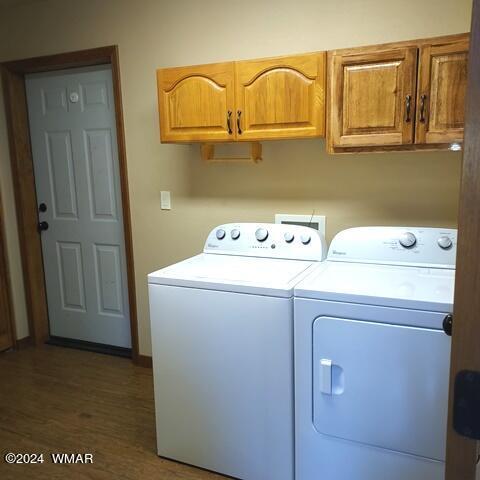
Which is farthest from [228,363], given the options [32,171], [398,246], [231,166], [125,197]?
[32,171]

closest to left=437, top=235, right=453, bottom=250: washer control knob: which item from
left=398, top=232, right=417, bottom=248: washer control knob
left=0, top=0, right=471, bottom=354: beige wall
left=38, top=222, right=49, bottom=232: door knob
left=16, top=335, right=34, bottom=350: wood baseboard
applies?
left=398, top=232, right=417, bottom=248: washer control knob

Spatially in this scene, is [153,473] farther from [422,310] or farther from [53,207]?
[53,207]

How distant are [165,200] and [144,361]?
113 centimetres

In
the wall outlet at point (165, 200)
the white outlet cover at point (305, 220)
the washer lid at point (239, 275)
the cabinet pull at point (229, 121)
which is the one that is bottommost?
the washer lid at point (239, 275)

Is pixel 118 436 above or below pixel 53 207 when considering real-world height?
below

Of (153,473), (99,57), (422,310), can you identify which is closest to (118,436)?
(153,473)

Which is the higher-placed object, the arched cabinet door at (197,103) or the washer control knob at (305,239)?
the arched cabinet door at (197,103)

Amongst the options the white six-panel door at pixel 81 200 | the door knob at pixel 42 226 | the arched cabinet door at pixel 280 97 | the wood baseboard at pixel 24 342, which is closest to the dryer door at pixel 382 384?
the arched cabinet door at pixel 280 97

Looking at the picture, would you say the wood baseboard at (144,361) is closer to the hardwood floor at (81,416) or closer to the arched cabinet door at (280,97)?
the hardwood floor at (81,416)

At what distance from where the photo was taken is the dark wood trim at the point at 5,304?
3234 millimetres

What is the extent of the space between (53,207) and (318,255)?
84.6 inches

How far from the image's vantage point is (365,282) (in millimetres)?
1783

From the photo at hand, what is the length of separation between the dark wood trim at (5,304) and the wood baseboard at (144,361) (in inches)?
41.1

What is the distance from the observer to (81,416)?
251 cm
